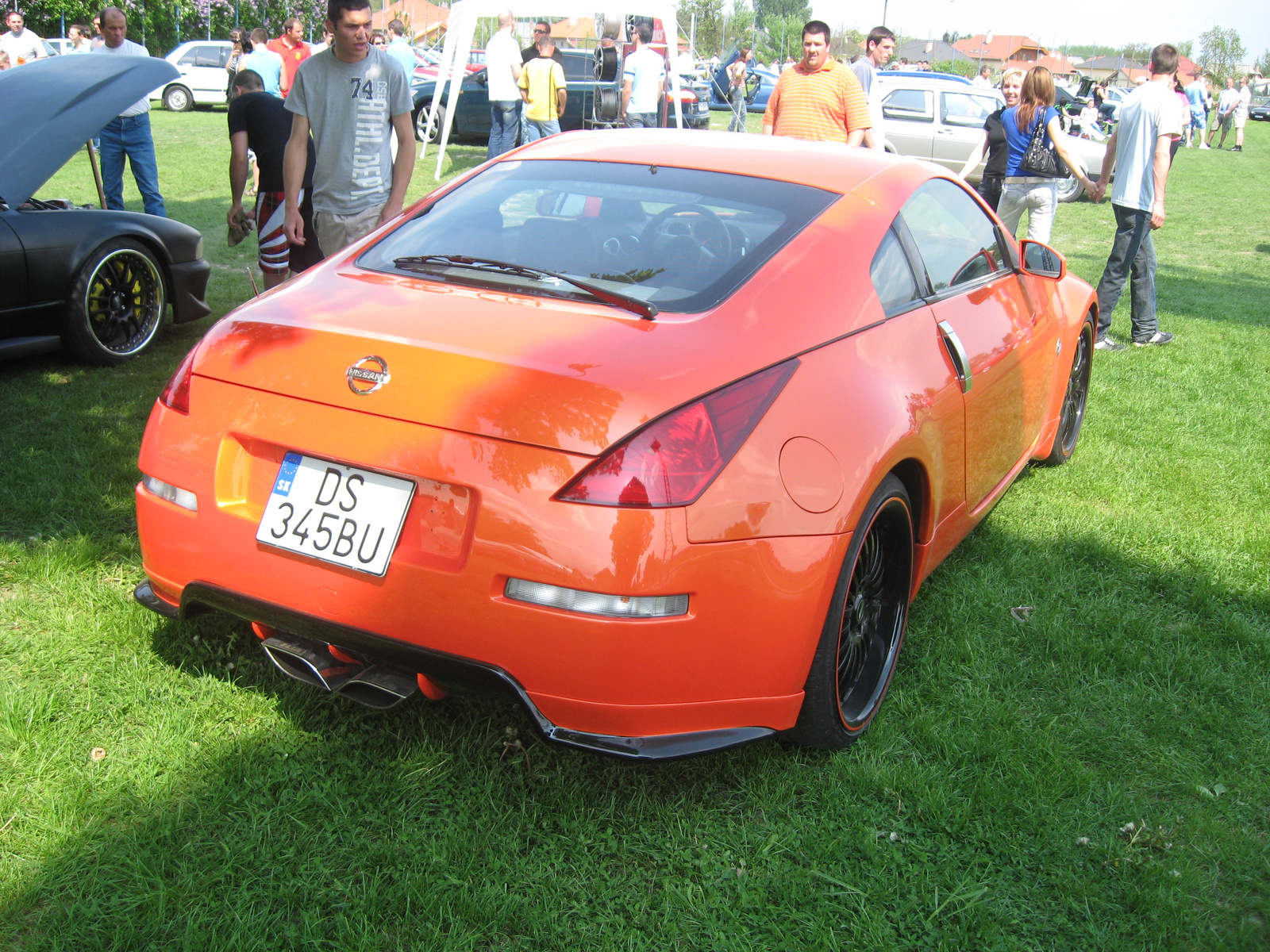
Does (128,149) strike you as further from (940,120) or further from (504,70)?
(940,120)

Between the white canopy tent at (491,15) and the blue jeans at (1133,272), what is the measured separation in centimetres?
651

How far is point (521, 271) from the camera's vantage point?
259cm

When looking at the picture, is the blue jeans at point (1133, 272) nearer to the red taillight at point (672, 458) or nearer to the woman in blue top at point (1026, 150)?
the woman in blue top at point (1026, 150)

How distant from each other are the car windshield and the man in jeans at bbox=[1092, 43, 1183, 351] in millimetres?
4873

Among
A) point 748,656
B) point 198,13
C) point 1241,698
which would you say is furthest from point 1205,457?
point 198,13

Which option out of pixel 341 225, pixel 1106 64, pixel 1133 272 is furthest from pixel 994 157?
pixel 1106 64

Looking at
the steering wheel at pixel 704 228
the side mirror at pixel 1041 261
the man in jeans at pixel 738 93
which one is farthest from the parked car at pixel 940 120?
the steering wheel at pixel 704 228

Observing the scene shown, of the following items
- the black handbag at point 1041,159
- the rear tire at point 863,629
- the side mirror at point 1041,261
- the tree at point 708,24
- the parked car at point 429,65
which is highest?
the tree at point 708,24

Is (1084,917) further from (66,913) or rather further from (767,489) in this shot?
(66,913)

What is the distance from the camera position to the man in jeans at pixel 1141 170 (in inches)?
265

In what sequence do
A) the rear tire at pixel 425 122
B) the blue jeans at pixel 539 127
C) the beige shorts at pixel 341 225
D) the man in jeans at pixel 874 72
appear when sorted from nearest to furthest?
the beige shorts at pixel 341 225 → the man in jeans at pixel 874 72 → the blue jeans at pixel 539 127 → the rear tire at pixel 425 122

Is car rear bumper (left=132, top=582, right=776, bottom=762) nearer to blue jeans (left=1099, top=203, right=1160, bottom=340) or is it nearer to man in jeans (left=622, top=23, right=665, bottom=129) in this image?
blue jeans (left=1099, top=203, right=1160, bottom=340)

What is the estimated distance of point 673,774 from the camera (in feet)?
8.33

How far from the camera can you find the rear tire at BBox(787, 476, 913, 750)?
7.80ft
